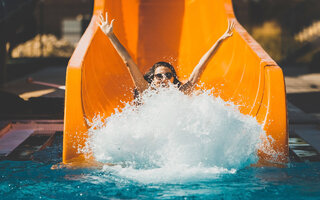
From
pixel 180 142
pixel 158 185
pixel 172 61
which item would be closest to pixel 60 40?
pixel 172 61

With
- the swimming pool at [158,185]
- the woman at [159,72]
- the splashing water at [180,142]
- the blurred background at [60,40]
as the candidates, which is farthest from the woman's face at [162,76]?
the blurred background at [60,40]

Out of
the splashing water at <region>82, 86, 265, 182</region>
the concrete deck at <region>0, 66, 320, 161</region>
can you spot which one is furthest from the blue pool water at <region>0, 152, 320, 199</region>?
the concrete deck at <region>0, 66, 320, 161</region>

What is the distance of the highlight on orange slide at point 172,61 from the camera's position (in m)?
3.02

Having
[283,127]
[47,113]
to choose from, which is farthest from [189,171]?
[47,113]

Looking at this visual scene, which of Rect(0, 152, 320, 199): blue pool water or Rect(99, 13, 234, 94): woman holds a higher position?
Rect(99, 13, 234, 94): woman

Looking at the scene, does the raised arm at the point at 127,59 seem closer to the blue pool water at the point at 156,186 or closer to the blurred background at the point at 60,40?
the blue pool water at the point at 156,186

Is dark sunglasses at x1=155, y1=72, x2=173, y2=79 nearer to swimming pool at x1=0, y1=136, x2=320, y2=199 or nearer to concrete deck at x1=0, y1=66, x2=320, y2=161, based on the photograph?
swimming pool at x1=0, y1=136, x2=320, y2=199

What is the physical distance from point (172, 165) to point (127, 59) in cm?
96

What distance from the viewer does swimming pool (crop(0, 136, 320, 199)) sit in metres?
2.43

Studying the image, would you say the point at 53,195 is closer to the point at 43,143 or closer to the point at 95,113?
the point at 95,113

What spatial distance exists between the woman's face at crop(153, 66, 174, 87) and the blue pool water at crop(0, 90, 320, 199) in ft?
0.58

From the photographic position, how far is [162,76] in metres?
3.39

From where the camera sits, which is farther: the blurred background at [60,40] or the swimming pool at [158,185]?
the blurred background at [60,40]

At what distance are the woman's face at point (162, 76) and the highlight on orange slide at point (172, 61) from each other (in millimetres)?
488
